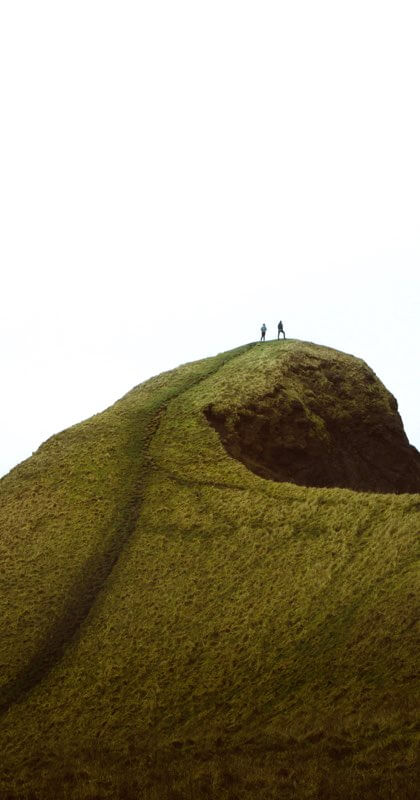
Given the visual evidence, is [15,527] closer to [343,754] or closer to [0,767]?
[0,767]

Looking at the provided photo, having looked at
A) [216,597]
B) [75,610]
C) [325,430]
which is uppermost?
[325,430]

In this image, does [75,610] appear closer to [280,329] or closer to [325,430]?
[325,430]

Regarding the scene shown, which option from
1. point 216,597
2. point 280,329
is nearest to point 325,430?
point 280,329

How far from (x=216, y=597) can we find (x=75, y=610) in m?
6.99

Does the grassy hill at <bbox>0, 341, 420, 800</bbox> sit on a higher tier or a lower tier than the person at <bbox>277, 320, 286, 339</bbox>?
lower

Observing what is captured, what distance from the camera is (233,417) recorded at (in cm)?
5044

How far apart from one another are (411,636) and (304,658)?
4.20 metres

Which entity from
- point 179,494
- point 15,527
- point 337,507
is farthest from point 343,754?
point 15,527

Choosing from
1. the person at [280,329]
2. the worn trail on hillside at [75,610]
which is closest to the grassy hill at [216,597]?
the worn trail on hillside at [75,610]

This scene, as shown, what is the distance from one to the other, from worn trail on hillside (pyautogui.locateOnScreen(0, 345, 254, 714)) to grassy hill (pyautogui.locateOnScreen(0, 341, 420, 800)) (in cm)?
9

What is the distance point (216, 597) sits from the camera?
36062 millimetres

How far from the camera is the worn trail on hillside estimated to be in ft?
111

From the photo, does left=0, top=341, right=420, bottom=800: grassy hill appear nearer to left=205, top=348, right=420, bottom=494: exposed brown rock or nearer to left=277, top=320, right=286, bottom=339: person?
left=205, top=348, right=420, bottom=494: exposed brown rock

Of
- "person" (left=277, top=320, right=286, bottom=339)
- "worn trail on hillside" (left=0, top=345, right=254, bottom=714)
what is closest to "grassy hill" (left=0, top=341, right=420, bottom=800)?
"worn trail on hillside" (left=0, top=345, right=254, bottom=714)
